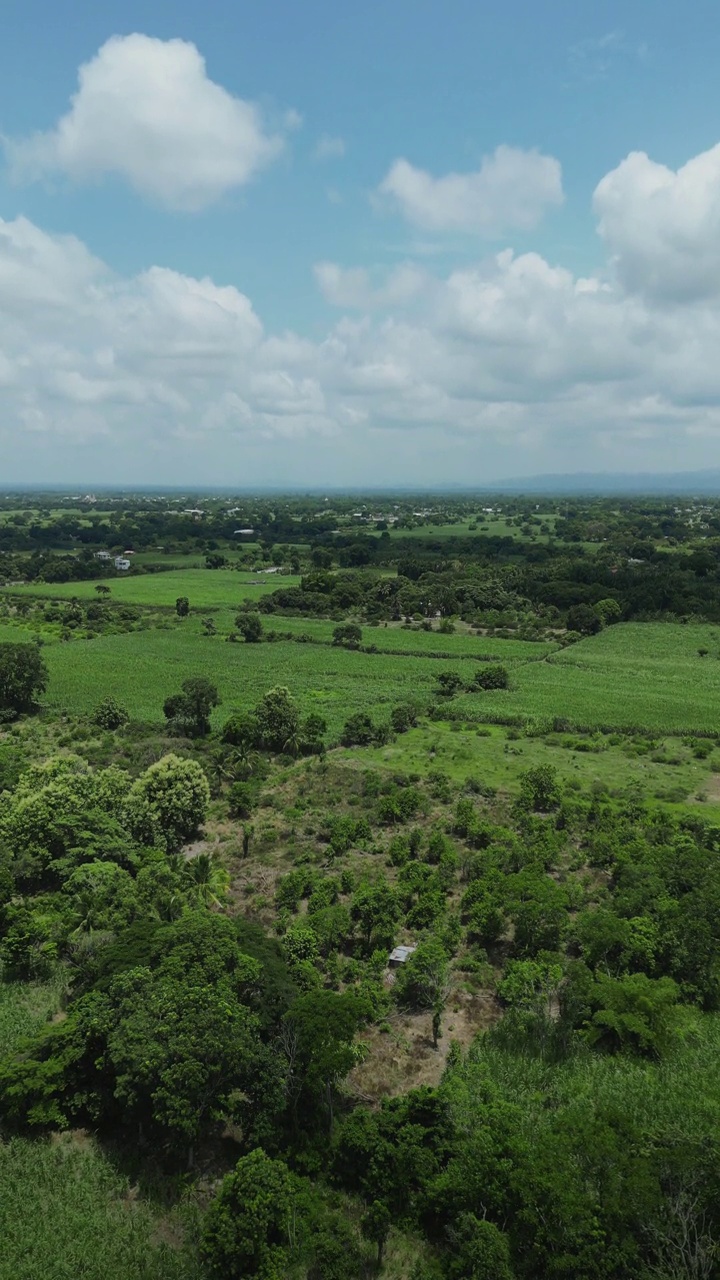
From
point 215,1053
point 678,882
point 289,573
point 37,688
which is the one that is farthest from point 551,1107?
point 289,573

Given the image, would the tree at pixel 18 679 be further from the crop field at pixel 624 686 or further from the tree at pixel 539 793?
the tree at pixel 539 793

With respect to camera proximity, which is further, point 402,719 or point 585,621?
point 585,621

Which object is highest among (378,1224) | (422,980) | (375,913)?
(375,913)

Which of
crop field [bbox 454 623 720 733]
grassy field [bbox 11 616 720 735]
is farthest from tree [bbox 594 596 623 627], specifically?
crop field [bbox 454 623 720 733]

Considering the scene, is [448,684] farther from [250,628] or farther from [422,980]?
[422,980]

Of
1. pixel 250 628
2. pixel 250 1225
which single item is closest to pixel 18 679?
pixel 250 628
